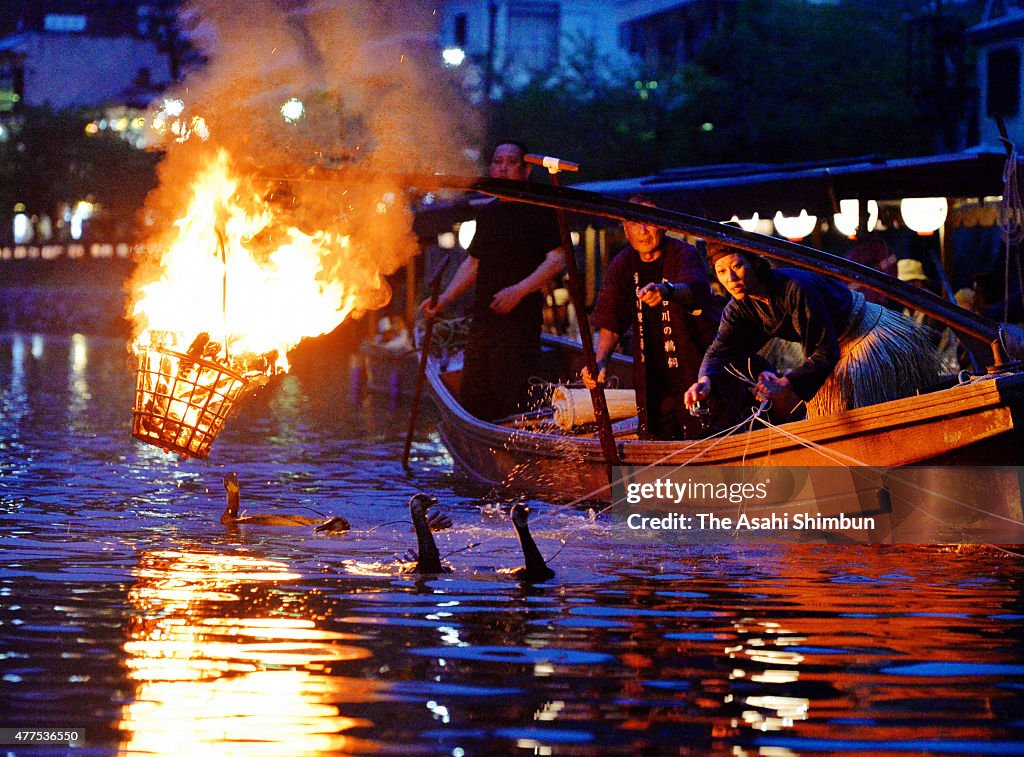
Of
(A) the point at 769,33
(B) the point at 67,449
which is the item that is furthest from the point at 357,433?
(A) the point at 769,33

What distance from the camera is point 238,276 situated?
9867 millimetres

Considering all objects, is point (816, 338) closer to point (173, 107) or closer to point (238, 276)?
point (238, 276)

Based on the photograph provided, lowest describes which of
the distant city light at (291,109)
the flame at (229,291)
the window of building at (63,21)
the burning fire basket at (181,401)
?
the burning fire basket at (181,401)

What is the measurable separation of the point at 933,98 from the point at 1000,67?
2.45 metres

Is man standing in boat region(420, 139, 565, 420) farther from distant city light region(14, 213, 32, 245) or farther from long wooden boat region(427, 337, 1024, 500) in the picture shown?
distant city light region(14, 213, 32, 245)

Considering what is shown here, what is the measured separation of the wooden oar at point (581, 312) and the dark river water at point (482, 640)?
0.51 meters

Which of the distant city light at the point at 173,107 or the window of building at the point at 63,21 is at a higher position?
the window of building at the point at 63,21

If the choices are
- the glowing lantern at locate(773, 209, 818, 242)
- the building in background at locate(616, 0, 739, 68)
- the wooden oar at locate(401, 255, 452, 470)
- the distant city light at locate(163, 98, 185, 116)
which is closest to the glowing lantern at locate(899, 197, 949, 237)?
the glowing lantern at locate(773, 209, 818, 242)

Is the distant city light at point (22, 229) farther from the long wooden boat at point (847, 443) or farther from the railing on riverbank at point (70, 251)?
the long wooden boat at point (847, 443)

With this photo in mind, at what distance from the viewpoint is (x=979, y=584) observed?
848 cm

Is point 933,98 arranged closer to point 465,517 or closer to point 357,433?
point 357,433

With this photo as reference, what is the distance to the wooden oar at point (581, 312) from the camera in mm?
9453

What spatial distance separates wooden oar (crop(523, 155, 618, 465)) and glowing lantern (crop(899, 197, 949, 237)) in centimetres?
880

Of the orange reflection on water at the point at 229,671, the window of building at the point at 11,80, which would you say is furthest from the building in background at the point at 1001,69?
the window of building at the point at 11,80
